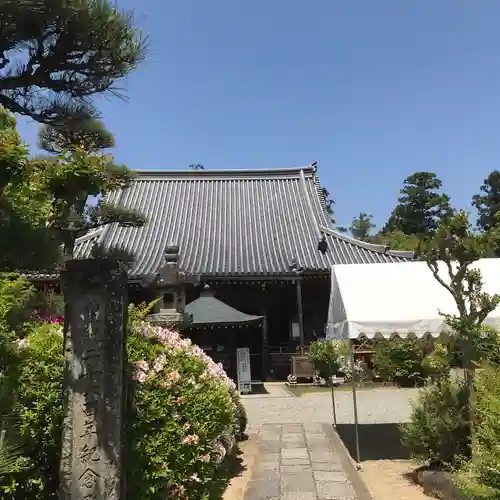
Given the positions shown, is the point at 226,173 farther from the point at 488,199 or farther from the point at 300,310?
the point at 488,199

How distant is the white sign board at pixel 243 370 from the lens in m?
14.5

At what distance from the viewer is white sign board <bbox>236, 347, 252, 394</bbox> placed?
14.5 m

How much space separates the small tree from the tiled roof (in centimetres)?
1096

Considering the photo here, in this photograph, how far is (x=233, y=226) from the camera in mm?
20266

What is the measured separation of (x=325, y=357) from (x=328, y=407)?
3.25m

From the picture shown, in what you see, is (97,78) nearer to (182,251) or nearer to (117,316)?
(117,316)

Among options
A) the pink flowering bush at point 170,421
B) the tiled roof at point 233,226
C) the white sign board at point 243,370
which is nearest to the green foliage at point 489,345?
the pink flowering bush at point 170,421

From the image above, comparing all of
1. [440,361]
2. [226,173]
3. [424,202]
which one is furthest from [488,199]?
[440,361]

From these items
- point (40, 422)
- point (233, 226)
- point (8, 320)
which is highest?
point (233, 226)

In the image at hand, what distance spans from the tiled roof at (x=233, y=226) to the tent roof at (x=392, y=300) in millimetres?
8996

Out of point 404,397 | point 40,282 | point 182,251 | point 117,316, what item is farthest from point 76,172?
point 182,251

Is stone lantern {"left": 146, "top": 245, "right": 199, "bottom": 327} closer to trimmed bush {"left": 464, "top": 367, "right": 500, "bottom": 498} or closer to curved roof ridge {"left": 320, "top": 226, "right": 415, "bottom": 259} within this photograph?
trimmed bush {"left": 464, "top": 367, "right": 500, "bottom": 498}

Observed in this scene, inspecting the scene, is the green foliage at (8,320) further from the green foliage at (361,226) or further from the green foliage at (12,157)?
the green foliage at (361,226)

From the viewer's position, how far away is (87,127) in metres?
4.77
